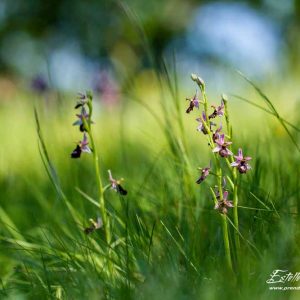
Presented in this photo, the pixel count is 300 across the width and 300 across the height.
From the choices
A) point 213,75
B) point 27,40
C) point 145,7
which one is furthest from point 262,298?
point 27,40

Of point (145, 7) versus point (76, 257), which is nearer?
point (76, 257)

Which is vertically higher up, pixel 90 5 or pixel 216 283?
pixel 90 5

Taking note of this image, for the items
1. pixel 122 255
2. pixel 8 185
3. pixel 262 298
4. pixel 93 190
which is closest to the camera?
pixel 262 298

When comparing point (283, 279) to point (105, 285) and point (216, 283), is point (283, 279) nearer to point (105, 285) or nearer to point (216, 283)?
point (216, 283)

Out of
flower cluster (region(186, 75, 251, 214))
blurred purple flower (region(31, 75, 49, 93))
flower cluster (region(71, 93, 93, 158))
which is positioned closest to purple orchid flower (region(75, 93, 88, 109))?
flower cluster (region(71, 93, 93, 158))

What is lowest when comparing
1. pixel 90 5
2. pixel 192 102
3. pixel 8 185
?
pixel 8 185

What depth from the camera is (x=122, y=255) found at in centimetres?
143

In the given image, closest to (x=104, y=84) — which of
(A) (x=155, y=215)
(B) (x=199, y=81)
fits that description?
(A) (x=155, y=215)

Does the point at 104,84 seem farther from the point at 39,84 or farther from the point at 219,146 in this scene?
the point at 219,146

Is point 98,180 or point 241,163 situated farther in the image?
point 98,180

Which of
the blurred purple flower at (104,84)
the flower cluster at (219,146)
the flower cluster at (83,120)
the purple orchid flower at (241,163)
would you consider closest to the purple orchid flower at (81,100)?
the flower cluster at (83,120)

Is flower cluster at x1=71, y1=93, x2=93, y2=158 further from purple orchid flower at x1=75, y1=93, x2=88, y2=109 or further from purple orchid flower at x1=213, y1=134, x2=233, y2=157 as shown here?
purple orchid flower at x1=213, y1=134, x2=233, y2=157

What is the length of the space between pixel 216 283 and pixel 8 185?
69.3 inches

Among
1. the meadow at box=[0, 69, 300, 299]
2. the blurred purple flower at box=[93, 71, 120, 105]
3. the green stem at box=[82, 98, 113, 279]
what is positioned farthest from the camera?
the blurred purple flower at box=[93, 71, 120, 105]
